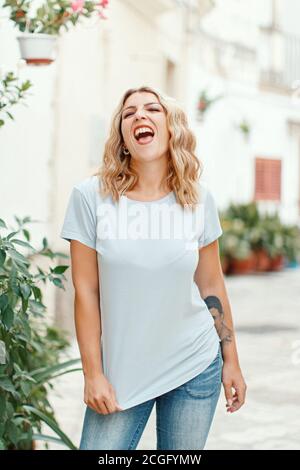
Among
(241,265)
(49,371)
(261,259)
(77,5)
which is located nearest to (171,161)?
(49,371)

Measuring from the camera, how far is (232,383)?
276 centimetres

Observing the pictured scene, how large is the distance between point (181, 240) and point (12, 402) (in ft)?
3.98

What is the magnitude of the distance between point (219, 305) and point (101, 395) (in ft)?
1.61

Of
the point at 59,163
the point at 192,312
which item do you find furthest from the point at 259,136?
the point at 192,312

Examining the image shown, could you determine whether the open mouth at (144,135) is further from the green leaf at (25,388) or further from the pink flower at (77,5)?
the pink flower at (77,5)

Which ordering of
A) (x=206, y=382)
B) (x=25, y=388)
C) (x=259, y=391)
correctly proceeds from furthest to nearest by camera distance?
(x=259, y=391) < (x=25, y=388) < (x=206, y=382)

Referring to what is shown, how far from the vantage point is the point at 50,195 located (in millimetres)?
7527

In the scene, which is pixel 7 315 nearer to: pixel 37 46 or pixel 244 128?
pixel 37 46

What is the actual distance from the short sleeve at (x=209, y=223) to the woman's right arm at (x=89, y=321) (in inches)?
13.2

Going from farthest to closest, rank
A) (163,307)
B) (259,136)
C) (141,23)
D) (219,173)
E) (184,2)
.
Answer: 1. (259,136)
2. (219,173)
3. (184,2)
4. (141,23)
5. (163,307)

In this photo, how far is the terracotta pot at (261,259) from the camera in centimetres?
1560

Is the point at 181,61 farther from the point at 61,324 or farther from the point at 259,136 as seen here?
the point at 61,324

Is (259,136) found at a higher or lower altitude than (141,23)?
lower

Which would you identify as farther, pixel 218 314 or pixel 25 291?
pixel 25 291
